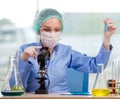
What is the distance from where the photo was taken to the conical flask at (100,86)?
1.16 metres

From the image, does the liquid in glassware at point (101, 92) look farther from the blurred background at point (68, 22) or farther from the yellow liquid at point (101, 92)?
the blurred background at point (68, 22)

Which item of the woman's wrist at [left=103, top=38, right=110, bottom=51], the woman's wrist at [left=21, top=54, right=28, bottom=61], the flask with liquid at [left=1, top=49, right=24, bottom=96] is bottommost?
the flask with liquid at [left=1, top=49, right=24, bottom=96]

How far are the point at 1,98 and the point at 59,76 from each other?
0.73 metres

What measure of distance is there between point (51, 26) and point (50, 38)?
0.07m

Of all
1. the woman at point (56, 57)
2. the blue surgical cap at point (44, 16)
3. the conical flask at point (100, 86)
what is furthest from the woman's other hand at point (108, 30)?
the blue surgical cap at point (44, 16)

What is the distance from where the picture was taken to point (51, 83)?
1.69 metres

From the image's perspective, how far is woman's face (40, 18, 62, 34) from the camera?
5.66 feet

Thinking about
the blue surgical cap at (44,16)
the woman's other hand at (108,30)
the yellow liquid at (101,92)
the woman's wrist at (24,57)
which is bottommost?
the yellow liquid at (101,92)

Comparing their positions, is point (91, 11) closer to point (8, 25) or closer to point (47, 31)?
point (8, 25)

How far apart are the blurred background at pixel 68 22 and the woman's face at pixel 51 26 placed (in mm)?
961

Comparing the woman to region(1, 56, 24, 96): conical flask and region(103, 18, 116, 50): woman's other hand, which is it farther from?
region(1, 56, 24, 96): conical flask

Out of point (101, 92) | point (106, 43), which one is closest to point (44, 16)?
point (106, 43)

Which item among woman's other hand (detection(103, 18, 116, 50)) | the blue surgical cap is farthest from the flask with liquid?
the blue surgical cap

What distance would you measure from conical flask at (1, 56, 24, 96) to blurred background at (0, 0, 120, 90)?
1474mm
